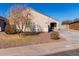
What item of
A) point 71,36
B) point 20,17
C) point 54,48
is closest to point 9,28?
point 20,17

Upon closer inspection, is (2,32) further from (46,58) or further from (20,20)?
(46,58)

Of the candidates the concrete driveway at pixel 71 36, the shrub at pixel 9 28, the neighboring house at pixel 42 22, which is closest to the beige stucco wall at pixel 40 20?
the neighboring house at pixel 42 22

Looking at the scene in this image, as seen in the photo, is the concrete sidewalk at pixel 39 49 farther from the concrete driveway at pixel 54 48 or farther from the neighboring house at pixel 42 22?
Result: the neighboring house at pixel 42 22

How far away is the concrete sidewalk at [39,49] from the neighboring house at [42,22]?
628 mm

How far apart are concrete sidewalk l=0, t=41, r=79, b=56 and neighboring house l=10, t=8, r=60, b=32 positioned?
2.06 ft

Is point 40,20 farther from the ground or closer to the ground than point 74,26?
farther from the ground

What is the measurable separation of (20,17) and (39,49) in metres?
Answer: 1.42

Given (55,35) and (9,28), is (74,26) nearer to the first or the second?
(55,35)

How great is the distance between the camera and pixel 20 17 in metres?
8.23

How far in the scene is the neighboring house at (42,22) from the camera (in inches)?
330

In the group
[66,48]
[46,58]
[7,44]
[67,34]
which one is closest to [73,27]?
[67,34]

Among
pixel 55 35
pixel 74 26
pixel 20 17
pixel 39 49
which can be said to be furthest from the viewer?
pixel 74 26

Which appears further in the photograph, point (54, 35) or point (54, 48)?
point (54, 35)

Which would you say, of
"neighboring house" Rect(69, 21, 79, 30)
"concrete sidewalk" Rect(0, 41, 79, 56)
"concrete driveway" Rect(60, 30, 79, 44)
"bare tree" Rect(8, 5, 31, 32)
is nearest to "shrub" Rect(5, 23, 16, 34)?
"bare tree" Rect(8, 5, 31, 32)
